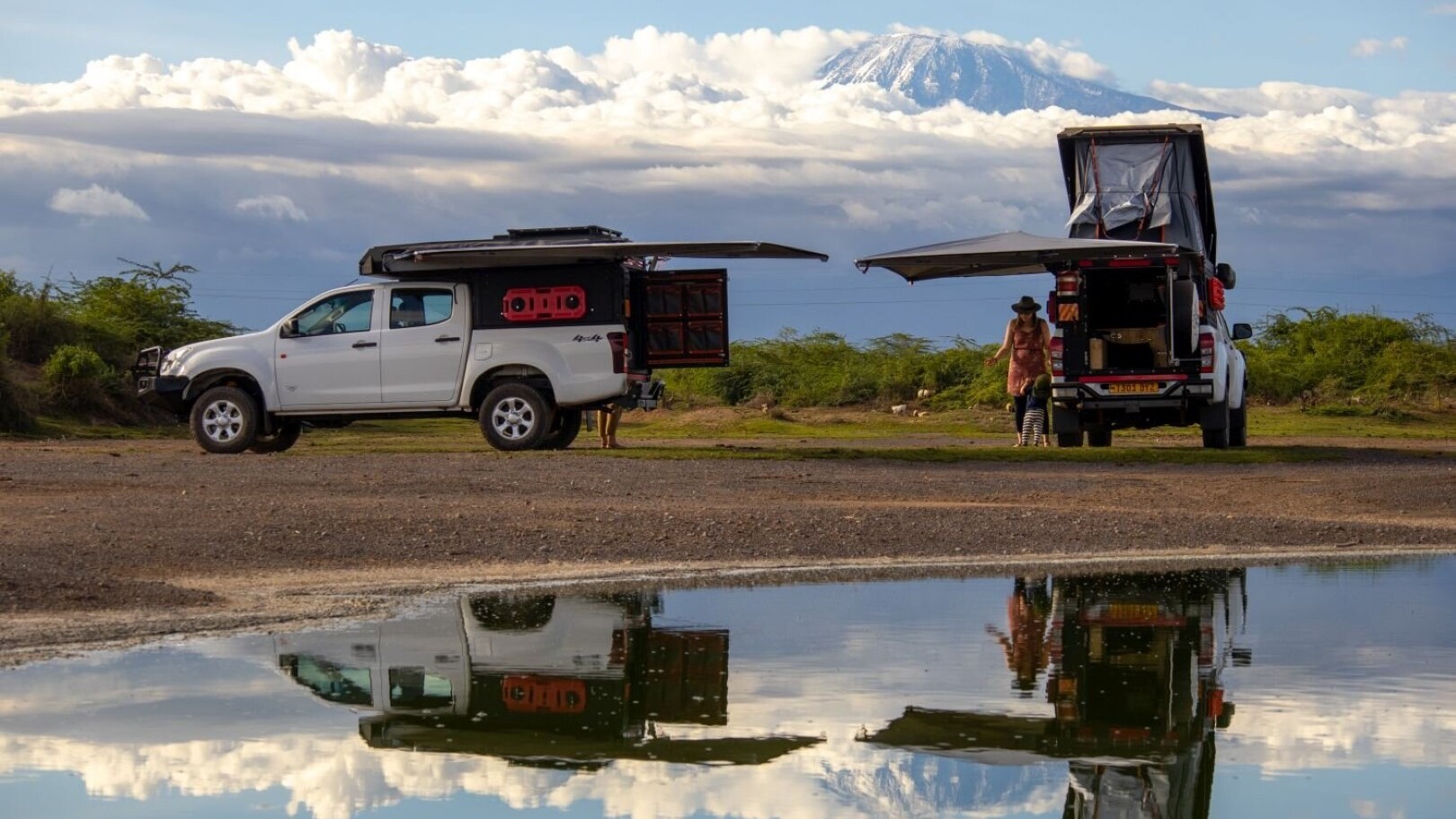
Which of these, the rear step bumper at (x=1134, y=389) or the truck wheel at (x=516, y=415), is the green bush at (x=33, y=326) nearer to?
the truck wheel at (x=516, y=415)

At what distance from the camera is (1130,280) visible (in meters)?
20.5

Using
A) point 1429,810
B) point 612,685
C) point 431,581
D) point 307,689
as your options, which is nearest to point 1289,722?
point 1429,810

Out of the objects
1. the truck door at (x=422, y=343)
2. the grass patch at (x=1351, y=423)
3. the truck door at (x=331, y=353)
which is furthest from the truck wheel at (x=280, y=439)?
the grass patch at (x=1351, y=423)

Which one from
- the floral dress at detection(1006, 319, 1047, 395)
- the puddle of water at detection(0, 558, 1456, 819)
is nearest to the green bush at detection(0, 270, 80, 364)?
the floral dress at detection(1006, 319, 1047, 395)

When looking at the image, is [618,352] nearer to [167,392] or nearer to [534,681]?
[167,392]

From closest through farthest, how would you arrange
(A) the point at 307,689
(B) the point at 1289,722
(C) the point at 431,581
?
(B) the point at 1289,722
(A) the point at 307,689
(C) the point at 431,581

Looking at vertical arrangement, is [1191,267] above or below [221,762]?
above

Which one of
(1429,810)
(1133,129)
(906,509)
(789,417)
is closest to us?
(1429,810)

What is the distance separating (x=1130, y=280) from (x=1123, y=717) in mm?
13895

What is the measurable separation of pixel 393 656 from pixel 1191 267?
13926 mm

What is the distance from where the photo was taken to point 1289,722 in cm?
701

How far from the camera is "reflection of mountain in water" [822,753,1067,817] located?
5820 mm

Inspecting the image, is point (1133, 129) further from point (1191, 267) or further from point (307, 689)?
point (307, 689)

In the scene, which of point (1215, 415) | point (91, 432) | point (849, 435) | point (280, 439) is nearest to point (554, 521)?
point (280, 439)
